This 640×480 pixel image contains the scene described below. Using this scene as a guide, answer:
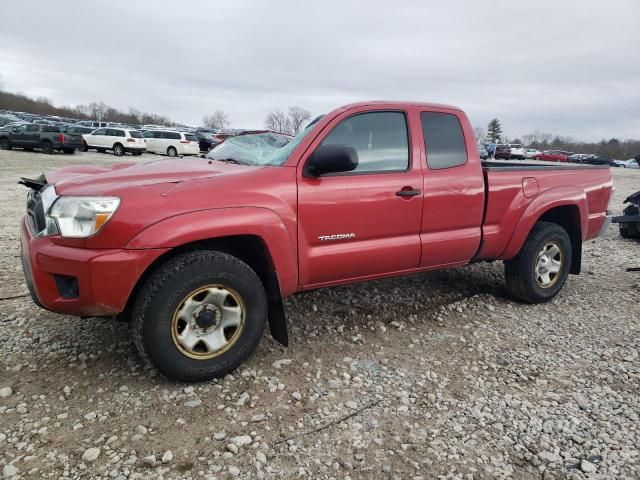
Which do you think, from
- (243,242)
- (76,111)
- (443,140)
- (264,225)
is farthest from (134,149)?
(76,111)

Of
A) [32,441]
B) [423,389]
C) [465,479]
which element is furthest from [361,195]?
[32,441]

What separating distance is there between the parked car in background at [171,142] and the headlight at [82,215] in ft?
Result: 81.7

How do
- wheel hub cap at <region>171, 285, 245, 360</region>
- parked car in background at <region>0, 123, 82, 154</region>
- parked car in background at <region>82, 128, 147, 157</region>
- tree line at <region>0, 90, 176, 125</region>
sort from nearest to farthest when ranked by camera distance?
wheel hub cap at <region>171, 285, 245, 360</region>, parked car in background at <region>0, 123, 82, 154</region>, parked car in background at <region>82, 128, 147, 157</region>, tree line at <region>0, 90, 176, 125</region>

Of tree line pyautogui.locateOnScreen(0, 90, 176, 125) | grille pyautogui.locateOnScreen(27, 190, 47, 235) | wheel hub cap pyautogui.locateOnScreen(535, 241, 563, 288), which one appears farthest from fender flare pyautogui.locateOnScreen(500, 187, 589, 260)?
tree line pyautogui.locateOnScreen(0, 90, 176, 125)

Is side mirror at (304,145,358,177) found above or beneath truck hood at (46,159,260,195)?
above

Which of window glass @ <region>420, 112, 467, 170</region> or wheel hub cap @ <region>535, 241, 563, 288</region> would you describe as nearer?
window glass @ <region>420, 112, 467, 170</region>

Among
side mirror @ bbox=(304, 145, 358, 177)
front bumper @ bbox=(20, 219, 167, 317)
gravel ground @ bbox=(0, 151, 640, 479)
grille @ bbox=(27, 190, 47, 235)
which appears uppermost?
side mirror @ bbox=(304, 145, 358, 177)

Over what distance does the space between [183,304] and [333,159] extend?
131 cm

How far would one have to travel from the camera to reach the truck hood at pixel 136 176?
8.91 ft

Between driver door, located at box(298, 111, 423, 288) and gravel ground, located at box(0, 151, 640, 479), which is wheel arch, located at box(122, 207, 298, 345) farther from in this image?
gravel ground, located at box(0, 151, 640, 479)

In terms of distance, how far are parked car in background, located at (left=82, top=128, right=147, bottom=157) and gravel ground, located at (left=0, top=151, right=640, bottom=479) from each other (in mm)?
23513

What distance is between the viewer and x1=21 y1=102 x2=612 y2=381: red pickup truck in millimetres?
2596

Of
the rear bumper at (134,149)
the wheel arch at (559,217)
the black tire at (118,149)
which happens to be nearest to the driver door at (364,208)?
the wheel arch at (559,217)

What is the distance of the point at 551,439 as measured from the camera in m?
2.50
